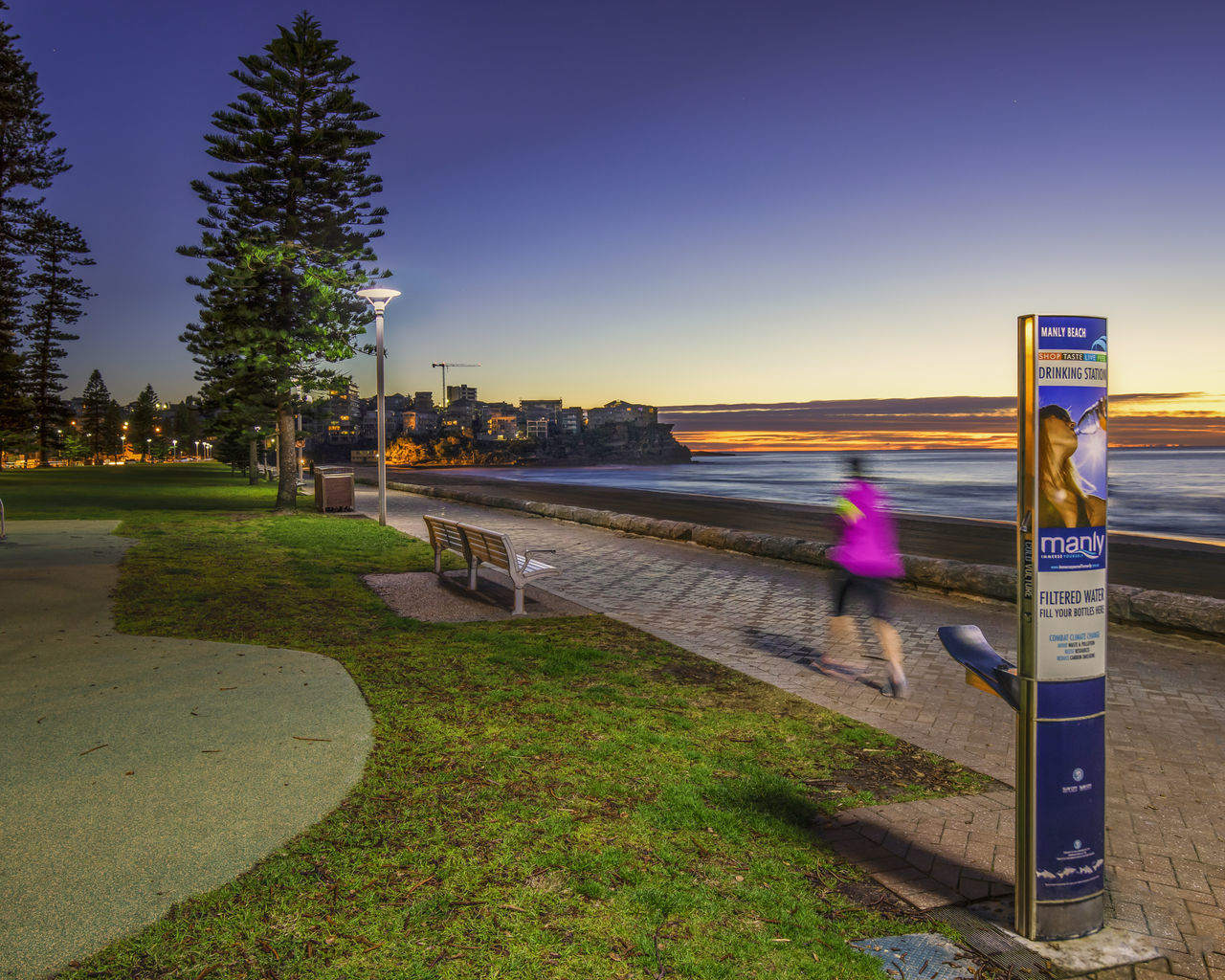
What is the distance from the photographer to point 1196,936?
8.87 feet

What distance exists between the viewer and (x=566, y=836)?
3326mm

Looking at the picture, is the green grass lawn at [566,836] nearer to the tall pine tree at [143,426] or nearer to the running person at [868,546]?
the running person at [868,546]

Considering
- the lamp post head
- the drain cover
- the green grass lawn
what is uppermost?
the lamp post head

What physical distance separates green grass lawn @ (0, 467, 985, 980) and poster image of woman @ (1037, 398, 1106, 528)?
148 cm

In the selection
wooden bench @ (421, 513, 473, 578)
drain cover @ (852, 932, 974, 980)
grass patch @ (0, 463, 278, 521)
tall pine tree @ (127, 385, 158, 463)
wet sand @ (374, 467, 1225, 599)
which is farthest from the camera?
tall pine tree @ (127, 385, 158, 463)

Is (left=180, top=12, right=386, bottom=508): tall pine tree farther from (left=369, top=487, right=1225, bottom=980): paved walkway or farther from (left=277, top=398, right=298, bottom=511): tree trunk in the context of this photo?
(left=369, top=487, right=1225, bottom=980): paved walkway

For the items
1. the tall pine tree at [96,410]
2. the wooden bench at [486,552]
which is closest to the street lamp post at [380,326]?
the wooden bench at [486,552]

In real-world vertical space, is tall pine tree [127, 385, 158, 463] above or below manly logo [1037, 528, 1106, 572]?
above

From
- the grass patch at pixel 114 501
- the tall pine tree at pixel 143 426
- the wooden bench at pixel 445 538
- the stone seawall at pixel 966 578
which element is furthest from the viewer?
the tall pine tree at pixel 143 426

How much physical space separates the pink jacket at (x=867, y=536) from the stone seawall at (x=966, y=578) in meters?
2.95

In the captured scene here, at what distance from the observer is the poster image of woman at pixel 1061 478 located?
2.58m

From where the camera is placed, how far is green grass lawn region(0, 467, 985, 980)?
8.43 feet

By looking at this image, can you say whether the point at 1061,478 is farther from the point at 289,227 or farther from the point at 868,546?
the point at 289,227

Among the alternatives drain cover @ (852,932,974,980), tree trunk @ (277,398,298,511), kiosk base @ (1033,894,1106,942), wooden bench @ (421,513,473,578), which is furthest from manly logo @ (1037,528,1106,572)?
tree trunk @ (277,398,298,511)
